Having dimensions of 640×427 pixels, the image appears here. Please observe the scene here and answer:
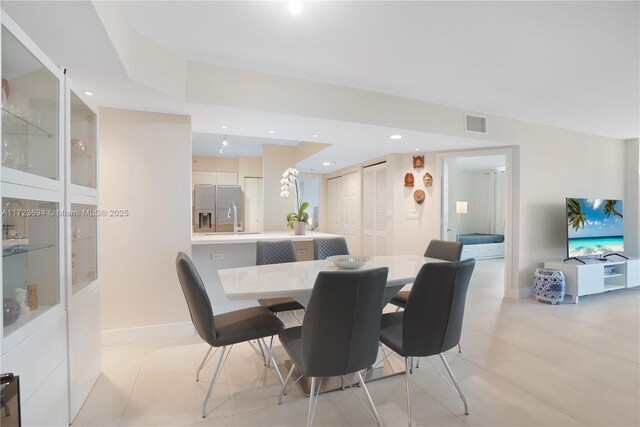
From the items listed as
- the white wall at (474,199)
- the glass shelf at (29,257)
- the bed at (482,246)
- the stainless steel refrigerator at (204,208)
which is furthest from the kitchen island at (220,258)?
the white wall at (474,199)

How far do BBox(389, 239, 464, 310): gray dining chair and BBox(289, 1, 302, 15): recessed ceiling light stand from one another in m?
2.31

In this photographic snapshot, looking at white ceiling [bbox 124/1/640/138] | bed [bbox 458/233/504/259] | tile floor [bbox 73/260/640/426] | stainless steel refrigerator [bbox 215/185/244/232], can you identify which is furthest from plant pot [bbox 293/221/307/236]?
bed [bbox 458/233/504/259]

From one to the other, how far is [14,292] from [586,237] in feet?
20.4

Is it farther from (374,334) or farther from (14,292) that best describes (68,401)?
(374,334)

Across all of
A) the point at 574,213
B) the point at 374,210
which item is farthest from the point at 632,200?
the point at 374,210

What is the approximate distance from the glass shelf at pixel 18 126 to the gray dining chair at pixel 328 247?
2292 mm

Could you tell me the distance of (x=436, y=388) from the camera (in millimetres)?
2113

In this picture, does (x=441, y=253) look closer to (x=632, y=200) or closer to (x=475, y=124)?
(x=475, y=124)

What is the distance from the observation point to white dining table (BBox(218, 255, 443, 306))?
1.76 m

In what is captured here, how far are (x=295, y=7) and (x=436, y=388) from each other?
2675 millimetres

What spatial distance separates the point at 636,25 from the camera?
6.80ft

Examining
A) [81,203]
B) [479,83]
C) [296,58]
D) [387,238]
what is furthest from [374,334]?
[387,238]

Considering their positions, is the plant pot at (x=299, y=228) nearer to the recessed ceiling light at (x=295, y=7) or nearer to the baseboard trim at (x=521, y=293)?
the recessed ceiling light at (x=295, y=7)

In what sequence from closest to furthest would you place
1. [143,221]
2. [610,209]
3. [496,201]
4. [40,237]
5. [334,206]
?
[40,237] → [143,221] → [610,209] → [334,206] → [496,201]
